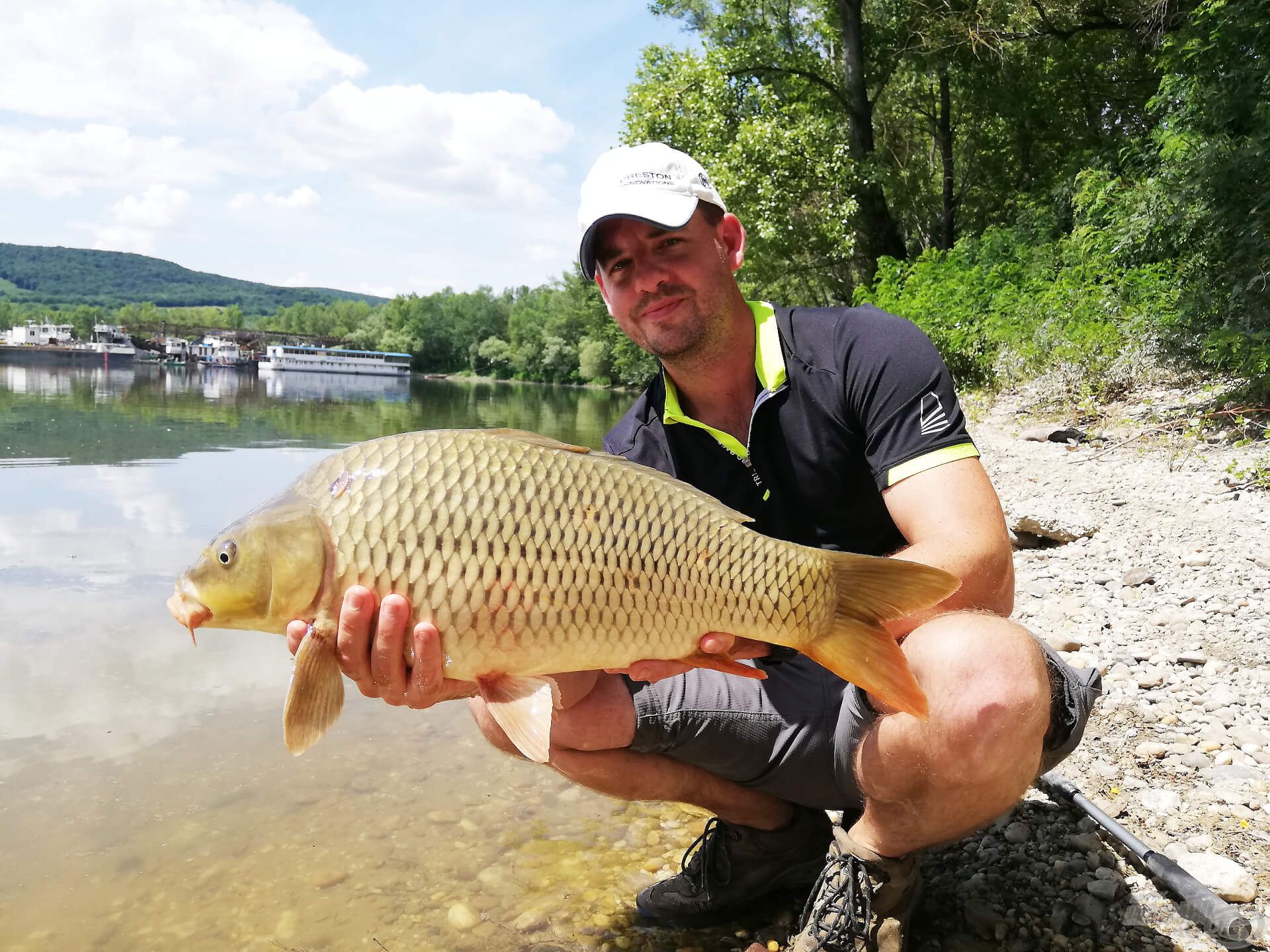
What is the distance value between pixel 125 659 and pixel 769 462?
318 cm

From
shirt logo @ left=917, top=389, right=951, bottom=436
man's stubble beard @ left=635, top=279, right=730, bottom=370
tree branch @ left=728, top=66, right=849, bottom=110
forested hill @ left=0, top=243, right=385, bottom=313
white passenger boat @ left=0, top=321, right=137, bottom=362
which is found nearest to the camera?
shirt logo @ left=917, top=389, right=951, bottom=436

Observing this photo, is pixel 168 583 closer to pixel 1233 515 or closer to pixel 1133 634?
pixel 1133 634

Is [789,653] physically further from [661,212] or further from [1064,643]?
[1064,643]

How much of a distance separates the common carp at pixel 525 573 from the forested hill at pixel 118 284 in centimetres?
15027

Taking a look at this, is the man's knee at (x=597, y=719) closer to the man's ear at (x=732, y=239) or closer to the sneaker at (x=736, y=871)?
the sneaker at (x=736, y=871)

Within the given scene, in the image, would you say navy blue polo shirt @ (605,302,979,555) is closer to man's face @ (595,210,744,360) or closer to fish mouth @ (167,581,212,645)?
man's face @ (595,210,744,360)

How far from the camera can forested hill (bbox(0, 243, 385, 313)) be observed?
463 feet

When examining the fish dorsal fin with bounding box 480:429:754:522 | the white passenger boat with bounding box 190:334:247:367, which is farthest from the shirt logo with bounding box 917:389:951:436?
the white passenger boat with bounding box 190:334:247:367

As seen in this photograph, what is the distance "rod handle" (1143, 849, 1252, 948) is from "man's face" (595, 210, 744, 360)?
4.25 ft

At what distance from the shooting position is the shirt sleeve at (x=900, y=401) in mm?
1618

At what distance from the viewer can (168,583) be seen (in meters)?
4.88

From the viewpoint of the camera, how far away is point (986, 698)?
138 centimetres

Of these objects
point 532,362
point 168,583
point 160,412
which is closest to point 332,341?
point 532,362

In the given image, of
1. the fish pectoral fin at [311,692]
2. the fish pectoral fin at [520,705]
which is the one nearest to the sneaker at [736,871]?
the fish pectoral fin at [520,705]
